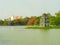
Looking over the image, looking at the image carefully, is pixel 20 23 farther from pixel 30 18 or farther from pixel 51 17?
pixel 51 17

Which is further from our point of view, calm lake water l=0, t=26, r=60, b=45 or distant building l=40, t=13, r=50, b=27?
distant building l=40, t=13, r=50, b=27

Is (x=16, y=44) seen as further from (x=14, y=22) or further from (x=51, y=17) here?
(x=14, y=22)

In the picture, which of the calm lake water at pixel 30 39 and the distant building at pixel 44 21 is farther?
the distant building at pixel 44 21

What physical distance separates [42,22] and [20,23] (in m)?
12.2

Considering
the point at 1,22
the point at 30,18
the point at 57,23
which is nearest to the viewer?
the point at 57,23

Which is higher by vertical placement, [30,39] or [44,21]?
[44,21]

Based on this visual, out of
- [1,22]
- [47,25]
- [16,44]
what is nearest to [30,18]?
[1,22]

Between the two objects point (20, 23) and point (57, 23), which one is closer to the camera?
point (57, 23)

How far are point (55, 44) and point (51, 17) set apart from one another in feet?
83.6

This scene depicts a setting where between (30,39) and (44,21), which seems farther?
(44,21)

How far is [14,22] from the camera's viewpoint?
44.0 meters

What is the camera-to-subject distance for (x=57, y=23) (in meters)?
33.1

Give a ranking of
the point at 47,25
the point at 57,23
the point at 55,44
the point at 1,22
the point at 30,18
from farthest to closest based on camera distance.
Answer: the point at 1,22 < the point at 30,18 < the point at 57,23 < the point at 47,25 < the point at 55,44

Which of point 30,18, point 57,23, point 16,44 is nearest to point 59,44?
point 16,44
